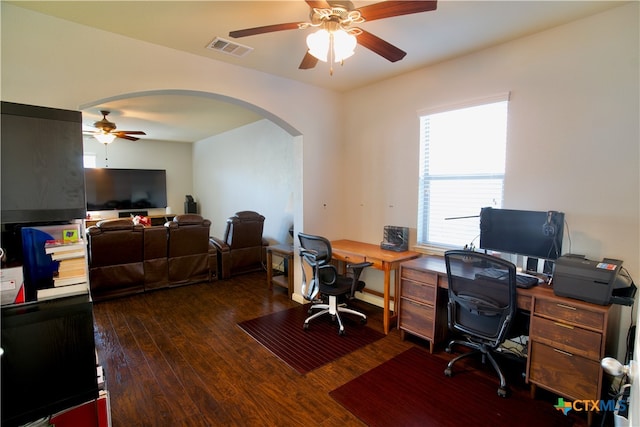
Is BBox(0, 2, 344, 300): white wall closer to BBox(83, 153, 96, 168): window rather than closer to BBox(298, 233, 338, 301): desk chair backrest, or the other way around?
BBox(298, 233, 338, 301): desk chair backrest

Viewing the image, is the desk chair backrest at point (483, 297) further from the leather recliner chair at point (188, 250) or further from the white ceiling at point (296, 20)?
the leather recliner chair at point (188, 250)

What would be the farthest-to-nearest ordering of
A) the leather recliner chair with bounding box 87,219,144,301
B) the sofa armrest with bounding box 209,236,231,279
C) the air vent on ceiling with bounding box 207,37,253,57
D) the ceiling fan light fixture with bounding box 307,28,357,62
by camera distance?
the sofa armrest with bounding box 209,236,231,279
the leather recliner chair with bounding box 87,219,144,301
the air vent on ceiling with bounding box 207,37,253,57
the ceiling fan light fixture with bounding box 307,28,357,62

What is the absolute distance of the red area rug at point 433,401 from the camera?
2.01 m

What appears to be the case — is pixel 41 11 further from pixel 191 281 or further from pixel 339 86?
pixel 191 281

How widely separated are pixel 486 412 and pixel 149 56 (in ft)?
12.2

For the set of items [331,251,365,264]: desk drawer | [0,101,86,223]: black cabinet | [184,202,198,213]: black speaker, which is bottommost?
[331,251,365,264]: desk drawer

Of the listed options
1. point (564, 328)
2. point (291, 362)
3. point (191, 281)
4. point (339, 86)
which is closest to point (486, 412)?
point (564, 328)

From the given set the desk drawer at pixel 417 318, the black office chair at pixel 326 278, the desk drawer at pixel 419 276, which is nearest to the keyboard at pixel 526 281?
the desk drawer at pixel 419 276

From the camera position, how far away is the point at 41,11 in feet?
7.18

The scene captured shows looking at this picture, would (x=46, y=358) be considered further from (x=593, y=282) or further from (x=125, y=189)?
(x=125, y=189)

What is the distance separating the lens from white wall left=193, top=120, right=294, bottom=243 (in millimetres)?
5328

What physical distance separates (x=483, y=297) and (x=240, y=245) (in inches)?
147

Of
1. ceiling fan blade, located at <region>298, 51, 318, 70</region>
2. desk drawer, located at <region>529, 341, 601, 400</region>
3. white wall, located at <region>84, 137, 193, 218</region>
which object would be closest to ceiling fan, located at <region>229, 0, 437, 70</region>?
ceiling fan blade, located at <region>298, 51, 318, 70</region>

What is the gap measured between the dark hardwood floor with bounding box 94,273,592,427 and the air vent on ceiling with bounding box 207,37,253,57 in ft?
8.83
